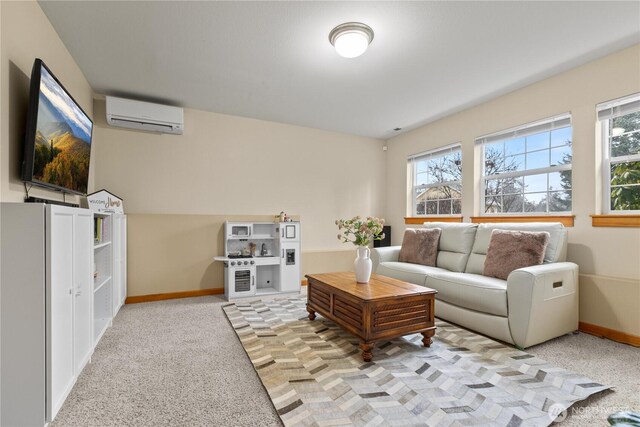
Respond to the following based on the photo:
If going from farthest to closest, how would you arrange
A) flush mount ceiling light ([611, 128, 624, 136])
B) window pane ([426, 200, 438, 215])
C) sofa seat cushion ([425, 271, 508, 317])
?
window pane ([426, 200, 438, 215]) < flush mount ceiling light ([611, 128, 624, 136]) < sofa seat cushion ([425, 271, 508, 317])

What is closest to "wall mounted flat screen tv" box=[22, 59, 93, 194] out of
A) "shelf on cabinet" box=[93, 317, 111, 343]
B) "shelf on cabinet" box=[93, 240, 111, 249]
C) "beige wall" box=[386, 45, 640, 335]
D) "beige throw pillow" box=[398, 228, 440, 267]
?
"shelf on cabinet" box=[93, 240, 111, 249]

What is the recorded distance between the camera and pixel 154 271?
4016 millimetres

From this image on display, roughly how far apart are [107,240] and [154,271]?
1117 mm

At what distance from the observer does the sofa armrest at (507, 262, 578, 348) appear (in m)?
2.47

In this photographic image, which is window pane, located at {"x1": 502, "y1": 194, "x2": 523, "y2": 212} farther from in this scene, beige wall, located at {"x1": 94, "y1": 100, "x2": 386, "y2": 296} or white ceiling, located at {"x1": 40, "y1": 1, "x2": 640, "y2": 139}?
beige wall, located at {"x1": 94, "y1": 100, "x2": 386, "y2": 296}

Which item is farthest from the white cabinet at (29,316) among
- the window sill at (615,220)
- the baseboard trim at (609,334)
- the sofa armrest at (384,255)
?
the window sill at (615,220)

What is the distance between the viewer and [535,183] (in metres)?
3.58

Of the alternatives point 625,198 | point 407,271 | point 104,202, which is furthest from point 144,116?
point 625,198

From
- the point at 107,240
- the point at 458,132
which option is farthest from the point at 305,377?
the point at 458,132

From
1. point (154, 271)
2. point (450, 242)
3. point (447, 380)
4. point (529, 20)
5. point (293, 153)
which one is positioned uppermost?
point (529, 20)

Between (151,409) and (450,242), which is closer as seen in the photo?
(151,409)

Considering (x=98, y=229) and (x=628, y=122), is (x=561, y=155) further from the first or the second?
(x=98, y=229)

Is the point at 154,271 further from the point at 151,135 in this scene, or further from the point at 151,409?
the point at 151,409

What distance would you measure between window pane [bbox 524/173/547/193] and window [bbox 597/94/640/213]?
1.91 ft
